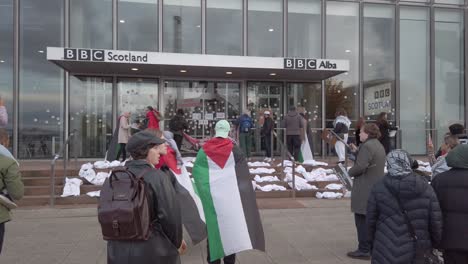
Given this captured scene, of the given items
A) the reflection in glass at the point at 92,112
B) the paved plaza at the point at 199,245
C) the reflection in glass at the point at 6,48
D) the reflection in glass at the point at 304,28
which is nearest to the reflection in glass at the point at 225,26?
the reflection in glass at the point at 304,28

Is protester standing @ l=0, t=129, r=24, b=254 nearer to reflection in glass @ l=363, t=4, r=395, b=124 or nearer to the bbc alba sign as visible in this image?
the bbc alba sign

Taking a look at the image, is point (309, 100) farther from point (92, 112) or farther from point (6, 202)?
point (6, 202)

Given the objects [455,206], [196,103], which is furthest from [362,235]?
[196,103]

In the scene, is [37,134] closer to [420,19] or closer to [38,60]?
[38,60]

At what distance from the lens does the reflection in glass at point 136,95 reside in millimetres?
17969

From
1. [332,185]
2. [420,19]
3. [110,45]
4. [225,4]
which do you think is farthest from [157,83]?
[420,19]

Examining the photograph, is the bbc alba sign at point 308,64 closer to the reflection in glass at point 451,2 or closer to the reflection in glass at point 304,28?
the reflection in glass at point 304,28

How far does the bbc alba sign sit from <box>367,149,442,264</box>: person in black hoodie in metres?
12.0

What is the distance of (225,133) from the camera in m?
5.52

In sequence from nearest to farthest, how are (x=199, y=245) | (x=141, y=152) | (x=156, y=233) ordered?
(x=156, y=233)
(x=141, y=152)
(x=199, y=245)

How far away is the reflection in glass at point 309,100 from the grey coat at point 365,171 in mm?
12359

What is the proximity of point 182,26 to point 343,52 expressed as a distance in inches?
257

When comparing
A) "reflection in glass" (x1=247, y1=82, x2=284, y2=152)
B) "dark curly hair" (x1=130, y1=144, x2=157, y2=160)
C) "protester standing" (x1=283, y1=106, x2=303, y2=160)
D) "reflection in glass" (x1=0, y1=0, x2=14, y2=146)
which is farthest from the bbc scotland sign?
"dark curly hair" (x1=130, y1=144, x2=157, y2=160)

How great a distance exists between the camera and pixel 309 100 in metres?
19.4
